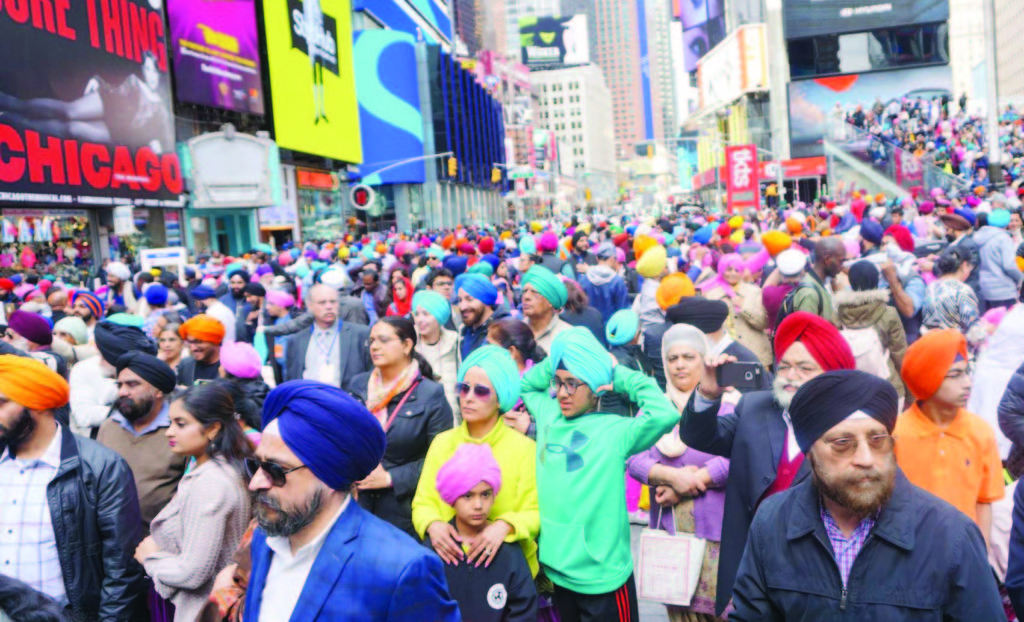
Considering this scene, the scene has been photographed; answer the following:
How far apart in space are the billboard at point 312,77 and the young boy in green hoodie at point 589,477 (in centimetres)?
3957

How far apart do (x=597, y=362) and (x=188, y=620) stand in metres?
2.09

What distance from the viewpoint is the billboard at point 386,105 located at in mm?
68062

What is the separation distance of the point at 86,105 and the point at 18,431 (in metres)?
25.5

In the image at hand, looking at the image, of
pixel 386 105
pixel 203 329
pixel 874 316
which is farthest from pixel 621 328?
pixel 386 105

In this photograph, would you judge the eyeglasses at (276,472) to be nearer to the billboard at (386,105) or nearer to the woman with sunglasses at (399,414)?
the woman with sunglasses at (399,414)

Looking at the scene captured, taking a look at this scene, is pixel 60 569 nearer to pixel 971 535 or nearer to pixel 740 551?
pixel 740 551

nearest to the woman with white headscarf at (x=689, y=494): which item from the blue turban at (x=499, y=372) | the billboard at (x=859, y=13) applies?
the blue turban at (x=499, y=372)

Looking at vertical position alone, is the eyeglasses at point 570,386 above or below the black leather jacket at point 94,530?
above

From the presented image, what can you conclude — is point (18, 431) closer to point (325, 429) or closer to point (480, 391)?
point (480, 391)

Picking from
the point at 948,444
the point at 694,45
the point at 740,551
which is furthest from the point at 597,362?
the point at 694,45

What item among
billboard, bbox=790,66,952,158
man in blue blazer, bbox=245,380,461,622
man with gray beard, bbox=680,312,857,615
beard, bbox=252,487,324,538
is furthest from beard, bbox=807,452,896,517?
billboard, bbox=790,66,952,158

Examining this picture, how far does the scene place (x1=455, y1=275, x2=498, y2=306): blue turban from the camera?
24.2ft

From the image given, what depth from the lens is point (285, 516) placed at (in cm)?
263

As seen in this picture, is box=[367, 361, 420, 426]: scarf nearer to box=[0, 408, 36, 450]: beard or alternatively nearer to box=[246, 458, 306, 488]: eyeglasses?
box=[0, 408, 36, 450]: beard
